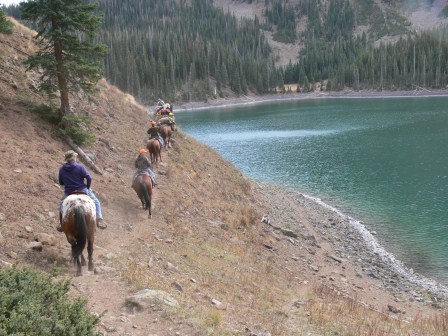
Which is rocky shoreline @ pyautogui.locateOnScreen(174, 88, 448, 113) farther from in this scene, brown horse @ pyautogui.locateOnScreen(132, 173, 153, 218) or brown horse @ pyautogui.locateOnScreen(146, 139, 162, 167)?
brown horse @ pyautogui.locateOnScreen(132, 173, 153, 218)

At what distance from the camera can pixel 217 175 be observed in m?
31.0

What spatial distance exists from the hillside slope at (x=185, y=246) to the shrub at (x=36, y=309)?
3.26ft

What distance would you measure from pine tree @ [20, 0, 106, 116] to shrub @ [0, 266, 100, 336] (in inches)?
517

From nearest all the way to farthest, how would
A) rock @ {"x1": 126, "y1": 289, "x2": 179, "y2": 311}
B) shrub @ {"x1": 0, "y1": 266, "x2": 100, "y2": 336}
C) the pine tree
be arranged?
shrub @ {"x1": 0, "y1": 266, "x2": 100, "y2": 336}
rock @ {"x1": 126, "y1": 289, "x2": 179, "y2": 311}
the pine tree

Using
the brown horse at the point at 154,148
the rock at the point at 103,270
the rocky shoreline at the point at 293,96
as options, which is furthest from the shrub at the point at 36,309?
the rocky shoreline at the point at 293,96

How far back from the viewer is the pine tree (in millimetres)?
18562

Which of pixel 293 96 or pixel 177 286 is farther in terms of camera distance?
pixel 293 96

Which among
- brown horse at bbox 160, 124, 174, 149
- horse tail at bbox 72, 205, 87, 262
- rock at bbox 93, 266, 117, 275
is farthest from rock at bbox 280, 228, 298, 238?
horse tail at bbox 72, 205, 87, 262

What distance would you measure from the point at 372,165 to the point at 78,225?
1710 inches

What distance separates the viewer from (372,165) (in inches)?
1951

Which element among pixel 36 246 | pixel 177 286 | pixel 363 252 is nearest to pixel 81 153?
pixel 36 246

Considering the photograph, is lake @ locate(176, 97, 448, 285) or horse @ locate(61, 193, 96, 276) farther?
lake @ locate(176, 97, 448, 285)

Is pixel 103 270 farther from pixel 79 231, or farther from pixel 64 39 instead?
pixel 64 39

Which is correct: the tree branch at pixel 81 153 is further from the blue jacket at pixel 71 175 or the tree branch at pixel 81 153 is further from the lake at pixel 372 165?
the lake at pixel 372 165
